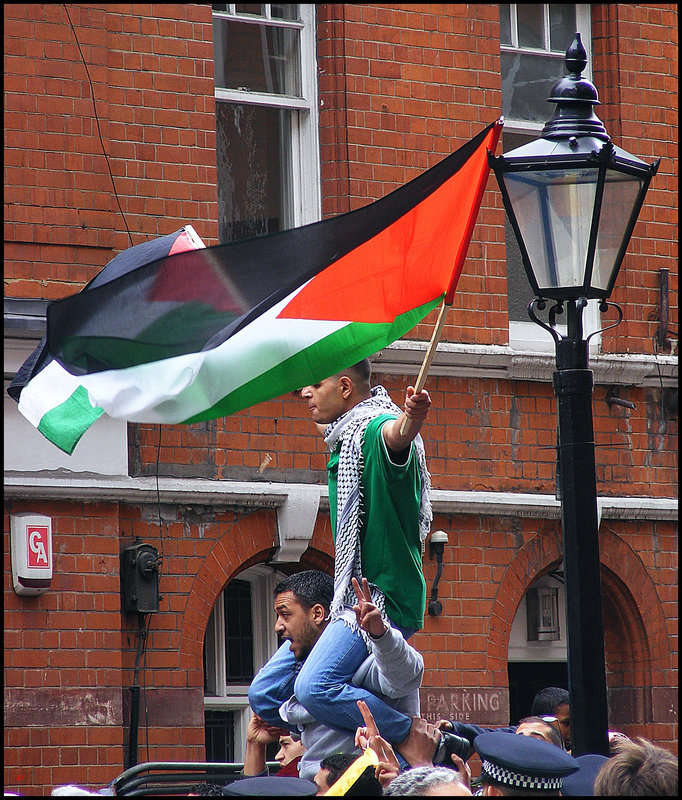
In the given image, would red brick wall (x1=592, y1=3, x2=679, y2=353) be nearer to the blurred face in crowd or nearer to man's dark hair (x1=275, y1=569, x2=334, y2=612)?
the blurred face in crowd

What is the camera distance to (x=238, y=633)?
42.0 ft

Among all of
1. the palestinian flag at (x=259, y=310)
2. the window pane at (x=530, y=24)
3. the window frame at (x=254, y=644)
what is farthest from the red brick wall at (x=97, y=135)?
the palestinian flag at (x=259, y=310)

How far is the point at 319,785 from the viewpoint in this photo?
6.05 metres

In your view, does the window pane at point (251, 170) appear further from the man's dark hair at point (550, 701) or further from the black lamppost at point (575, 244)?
the black lamppost at point (575, 244)

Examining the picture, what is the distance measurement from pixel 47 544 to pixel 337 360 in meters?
4.71

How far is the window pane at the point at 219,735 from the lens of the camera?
12688mm

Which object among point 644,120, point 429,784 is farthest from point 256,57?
point 429,784

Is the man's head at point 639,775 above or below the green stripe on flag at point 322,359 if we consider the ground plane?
below

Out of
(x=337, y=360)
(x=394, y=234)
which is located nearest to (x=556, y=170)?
(x=394, y=234)

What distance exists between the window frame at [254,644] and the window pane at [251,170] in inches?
100

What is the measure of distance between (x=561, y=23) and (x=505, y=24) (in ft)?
1.72

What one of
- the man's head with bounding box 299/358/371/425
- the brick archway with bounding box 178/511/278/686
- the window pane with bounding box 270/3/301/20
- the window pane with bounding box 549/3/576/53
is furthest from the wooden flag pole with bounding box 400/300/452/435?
the window pane with bounding box 549/3/576/53

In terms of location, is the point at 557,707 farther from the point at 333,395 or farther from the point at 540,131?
the point at 540,131

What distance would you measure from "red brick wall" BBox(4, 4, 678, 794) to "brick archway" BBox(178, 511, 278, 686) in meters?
0.02
